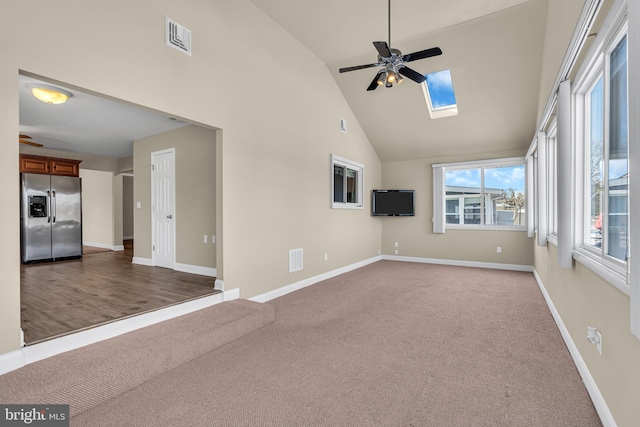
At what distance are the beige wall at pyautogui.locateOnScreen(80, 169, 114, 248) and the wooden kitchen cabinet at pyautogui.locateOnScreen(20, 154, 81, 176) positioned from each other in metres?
1.89

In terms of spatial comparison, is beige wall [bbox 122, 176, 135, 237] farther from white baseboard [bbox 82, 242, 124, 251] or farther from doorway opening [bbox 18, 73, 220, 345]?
doorway opening [bbox 18, 73, 220, 345]

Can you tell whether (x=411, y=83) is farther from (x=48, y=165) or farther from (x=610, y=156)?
(x=48, y=165)

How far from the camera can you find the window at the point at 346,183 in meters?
5.96

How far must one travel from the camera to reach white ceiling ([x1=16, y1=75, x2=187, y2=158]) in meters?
4.13

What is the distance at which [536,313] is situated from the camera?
148 inches

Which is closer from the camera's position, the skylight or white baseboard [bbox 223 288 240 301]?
white baseboard [bbox 223 288 240 301]

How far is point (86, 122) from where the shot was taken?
4984mm

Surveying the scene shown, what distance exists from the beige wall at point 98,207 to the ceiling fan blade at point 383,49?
8.23 meters

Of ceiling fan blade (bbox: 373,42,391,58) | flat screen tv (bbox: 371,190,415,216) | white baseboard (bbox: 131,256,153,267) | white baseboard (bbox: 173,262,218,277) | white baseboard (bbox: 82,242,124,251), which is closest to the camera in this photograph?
ceiling fan blade (bbox: 373,42,391,58)

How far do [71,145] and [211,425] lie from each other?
7.14 meters

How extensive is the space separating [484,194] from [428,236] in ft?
5.15

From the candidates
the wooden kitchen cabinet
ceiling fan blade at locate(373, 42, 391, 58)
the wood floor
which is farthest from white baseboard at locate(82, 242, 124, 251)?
ceiling fan blade at locate(373, 42, 391, 58)

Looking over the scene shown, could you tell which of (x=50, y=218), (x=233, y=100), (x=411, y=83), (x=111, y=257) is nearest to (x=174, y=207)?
(x=233, y=100)

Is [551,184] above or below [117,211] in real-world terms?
above
